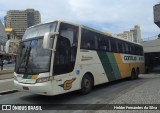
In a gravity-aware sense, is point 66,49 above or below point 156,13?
below

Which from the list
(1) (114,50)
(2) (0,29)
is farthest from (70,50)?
(2) (0,29)

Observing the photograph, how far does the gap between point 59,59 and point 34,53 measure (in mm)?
1008

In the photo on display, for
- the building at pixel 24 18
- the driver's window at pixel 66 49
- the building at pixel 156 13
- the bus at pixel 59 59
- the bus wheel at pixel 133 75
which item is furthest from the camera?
the building at pixel 156 13

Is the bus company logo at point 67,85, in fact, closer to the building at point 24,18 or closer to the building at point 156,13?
the building at point 24,18

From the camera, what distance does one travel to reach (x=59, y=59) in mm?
9195

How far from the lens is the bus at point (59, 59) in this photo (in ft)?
28.7

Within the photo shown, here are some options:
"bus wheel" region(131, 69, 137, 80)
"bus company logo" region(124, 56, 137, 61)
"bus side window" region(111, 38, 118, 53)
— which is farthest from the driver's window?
"bus wheel" region(131, 69, 137, 80)

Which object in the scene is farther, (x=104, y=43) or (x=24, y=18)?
(x=24, y=18)

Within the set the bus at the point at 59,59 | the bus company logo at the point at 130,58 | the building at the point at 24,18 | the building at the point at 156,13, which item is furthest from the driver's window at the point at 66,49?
the building at the point at 156,13

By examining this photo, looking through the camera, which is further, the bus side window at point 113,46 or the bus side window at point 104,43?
the bus side window at point 113,46

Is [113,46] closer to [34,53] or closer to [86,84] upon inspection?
[86,84]

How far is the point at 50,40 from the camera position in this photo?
8.90 metres

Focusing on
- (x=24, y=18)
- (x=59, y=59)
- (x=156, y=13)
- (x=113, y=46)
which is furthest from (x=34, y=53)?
(x=156, y=13)

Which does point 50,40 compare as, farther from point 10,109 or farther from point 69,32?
point 10,109
